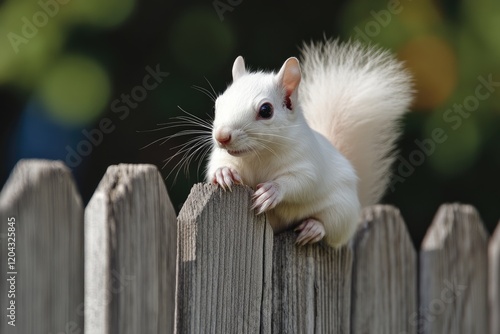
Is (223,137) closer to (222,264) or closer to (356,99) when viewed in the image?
(222,264)

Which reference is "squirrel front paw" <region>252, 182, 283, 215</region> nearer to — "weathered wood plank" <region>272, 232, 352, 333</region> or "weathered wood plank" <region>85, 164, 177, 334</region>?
"weathered wood plank" <region>272, 232, 352, 333</region>

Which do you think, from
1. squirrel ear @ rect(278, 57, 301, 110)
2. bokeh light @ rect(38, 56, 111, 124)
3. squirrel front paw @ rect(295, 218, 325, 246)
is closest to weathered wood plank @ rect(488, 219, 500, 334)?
squirrel front paw @ rect(295, 218, 325, 246)

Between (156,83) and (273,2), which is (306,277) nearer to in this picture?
(156,83)

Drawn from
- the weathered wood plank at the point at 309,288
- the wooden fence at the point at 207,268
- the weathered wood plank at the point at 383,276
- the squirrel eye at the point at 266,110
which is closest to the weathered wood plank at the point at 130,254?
the wooden fence at the point at 207,268

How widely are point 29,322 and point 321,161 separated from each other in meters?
0.93

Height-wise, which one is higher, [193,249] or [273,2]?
[273,2]

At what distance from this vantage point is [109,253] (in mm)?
1444

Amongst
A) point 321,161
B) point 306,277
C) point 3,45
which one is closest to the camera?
point 306,277

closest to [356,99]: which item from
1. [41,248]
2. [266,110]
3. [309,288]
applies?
[266,110]

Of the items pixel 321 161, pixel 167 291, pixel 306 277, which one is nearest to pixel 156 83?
pixel 321 161

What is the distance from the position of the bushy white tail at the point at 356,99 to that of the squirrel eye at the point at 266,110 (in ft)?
1.39

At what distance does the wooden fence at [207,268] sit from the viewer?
1.37m

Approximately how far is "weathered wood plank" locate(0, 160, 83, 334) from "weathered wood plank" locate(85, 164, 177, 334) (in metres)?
0.04

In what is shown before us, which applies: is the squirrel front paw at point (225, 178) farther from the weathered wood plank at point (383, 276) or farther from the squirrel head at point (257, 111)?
the weathered wood plank at point (383, 276)
